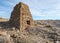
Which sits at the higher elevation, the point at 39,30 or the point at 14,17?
the point at 14,17

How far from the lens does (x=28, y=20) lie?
966 inches

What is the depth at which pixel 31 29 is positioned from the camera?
2228cm

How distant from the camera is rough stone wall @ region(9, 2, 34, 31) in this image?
2305 cm

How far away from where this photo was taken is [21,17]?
23484mm

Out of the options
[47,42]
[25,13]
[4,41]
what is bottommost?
[47,42]

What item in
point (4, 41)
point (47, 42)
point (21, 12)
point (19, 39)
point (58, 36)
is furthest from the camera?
point (21, 12)

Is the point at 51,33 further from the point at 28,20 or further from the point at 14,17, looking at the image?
the point at 14,17

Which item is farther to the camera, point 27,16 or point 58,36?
point 27,16

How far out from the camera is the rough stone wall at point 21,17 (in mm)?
23047

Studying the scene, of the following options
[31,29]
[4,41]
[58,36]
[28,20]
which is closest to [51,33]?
[58,36]

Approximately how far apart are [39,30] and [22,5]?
5421 millimetres

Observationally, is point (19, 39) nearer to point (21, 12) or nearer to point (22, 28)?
point (22, 28)

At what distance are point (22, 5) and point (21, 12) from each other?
4.18 ft

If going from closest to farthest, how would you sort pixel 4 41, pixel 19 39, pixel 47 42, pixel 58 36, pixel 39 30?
pixel 4 41 → pixel 19 39 → pixel 47 42 → pixel 58 36 → pixel 39 30
